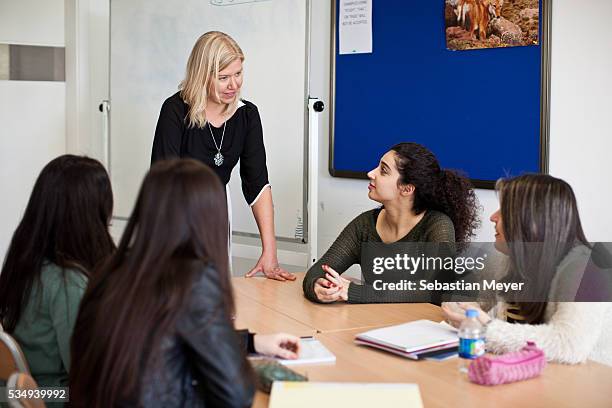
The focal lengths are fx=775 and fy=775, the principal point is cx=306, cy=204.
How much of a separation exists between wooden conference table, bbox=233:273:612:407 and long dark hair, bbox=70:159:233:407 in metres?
0.41

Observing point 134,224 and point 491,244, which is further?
point 491,244

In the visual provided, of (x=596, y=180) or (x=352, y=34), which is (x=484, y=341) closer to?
(x=596, y=180)

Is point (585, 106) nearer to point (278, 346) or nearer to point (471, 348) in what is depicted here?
point (471, 348)

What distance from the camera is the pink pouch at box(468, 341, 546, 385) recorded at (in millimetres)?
1837

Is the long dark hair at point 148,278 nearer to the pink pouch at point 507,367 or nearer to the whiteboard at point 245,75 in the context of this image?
the pink pouch at point 507,367

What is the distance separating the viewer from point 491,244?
11.1ft

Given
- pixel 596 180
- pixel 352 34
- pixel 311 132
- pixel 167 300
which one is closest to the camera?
pixel 167 300

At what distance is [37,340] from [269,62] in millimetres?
2371

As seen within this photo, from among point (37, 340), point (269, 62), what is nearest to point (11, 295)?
point (37, 340)

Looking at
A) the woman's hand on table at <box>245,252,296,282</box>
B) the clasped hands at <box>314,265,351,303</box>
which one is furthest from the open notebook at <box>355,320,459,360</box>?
the woman's hand on table at <box>245,252,296,282</box>

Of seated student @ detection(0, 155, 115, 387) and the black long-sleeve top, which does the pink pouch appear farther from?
the black long-sleeve top

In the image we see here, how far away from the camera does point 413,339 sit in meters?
2.17

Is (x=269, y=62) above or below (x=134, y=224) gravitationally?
above

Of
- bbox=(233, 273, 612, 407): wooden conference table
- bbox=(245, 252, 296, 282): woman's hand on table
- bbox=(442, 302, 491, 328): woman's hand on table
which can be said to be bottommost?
bbox=(233, 273, 612, 407): wooden conference table
